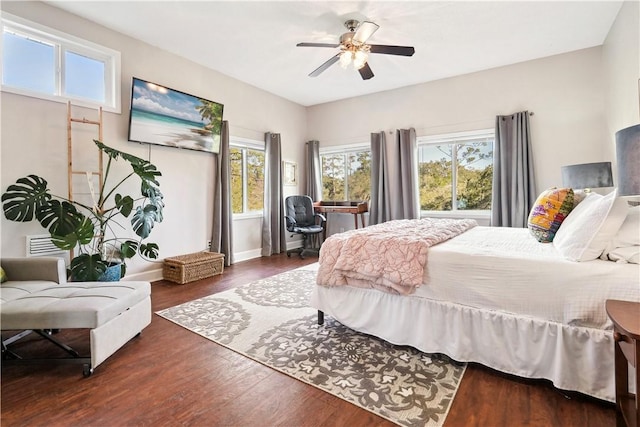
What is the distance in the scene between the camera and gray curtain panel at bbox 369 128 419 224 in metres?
5.02

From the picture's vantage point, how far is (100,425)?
141 centimetres

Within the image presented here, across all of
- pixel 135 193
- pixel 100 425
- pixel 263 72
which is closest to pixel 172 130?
pixel 135 193

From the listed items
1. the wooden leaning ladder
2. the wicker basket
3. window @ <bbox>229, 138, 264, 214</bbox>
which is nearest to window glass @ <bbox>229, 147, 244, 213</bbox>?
window @ <bbox>229, 138, 264, 214</bbox>

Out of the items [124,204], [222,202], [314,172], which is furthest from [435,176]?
[124,204]

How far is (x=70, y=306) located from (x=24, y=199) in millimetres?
1436

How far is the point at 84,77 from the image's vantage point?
3.28 meters

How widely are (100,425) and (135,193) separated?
2.84m

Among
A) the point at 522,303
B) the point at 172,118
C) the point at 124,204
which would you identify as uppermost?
the point at 172,118

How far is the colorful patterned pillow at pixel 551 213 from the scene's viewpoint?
81.4 inches

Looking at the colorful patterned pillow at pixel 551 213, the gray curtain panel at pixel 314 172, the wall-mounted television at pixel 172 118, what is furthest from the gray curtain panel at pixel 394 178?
the colorful patterned pillow at pixel 551 213

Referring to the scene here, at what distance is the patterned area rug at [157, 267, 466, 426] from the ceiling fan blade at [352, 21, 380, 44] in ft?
8.85

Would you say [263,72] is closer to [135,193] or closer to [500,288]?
[135,193]

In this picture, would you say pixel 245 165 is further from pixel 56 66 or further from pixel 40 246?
pixel 40 246

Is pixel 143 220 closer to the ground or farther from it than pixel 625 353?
farther from it
